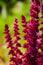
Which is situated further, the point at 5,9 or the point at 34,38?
the point at 5,9

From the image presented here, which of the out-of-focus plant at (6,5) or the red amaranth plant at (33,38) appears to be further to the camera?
the out-of-focus plant at (6,5)

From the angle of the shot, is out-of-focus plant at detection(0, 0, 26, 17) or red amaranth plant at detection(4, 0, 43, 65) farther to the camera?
out-of-focus plant at detection(0, 0, 26, 17)

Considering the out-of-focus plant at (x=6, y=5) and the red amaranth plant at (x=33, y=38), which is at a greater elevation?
the red amaranth plant at (x=33, y=38)

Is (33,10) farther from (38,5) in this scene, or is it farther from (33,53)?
(33,53)

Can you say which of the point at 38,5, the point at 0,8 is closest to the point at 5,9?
the point at 0,8

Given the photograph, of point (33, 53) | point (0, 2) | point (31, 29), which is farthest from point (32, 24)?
point (0, 2)

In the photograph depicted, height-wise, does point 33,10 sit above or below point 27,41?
above

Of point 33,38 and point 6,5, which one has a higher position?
point 33,38

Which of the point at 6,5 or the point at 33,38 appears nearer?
the point at 33,38

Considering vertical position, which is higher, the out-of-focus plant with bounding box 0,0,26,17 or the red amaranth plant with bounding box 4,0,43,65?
the red amaranth plant with bounding box 4,0,43,65
